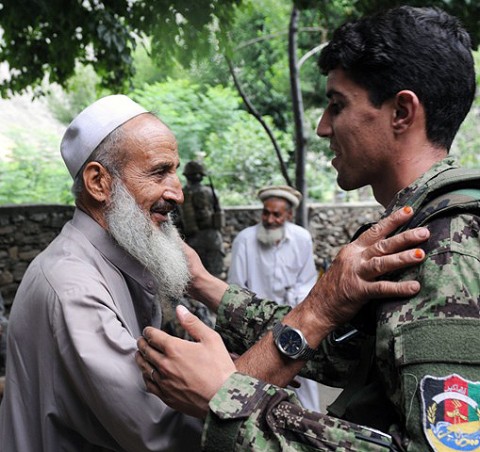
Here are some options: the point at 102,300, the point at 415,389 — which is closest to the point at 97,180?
the point at 102,300

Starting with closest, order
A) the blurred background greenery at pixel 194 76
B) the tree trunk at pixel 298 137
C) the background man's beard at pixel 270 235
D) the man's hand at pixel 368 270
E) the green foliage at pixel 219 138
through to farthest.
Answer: the man's hand at pixel 368 270
the background man's beard at pixel 270 235
the blurred background greenery at pixel 194 76
the tree trunk at pixel 298 137
the green foliage at pixel 219 138

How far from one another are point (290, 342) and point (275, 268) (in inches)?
172

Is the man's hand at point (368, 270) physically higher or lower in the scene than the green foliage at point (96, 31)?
lower

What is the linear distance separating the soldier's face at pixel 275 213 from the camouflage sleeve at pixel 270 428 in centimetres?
471

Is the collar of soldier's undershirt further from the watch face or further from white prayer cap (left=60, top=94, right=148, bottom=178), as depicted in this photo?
white prayer cap (left=60, top=94, right=148, bottom=178)

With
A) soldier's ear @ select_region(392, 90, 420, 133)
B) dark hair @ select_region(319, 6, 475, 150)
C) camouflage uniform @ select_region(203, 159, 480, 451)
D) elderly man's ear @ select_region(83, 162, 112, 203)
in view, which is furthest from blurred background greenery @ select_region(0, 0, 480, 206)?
camouflage uniform @ select_region(203, 159, 480, 451)

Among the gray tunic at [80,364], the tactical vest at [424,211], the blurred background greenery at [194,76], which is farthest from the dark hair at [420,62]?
the blurred background greenery at [194,76]

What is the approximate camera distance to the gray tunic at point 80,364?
4.94ft

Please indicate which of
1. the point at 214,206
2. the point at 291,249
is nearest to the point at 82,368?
the point at 291,249

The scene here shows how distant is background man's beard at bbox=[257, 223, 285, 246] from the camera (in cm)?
589

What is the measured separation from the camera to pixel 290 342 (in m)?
1.45

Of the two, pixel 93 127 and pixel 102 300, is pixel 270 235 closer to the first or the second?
pixel 93 127

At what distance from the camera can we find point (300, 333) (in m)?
1.45

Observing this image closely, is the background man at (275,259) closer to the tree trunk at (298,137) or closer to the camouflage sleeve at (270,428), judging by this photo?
the tree trunk at (298,137)
